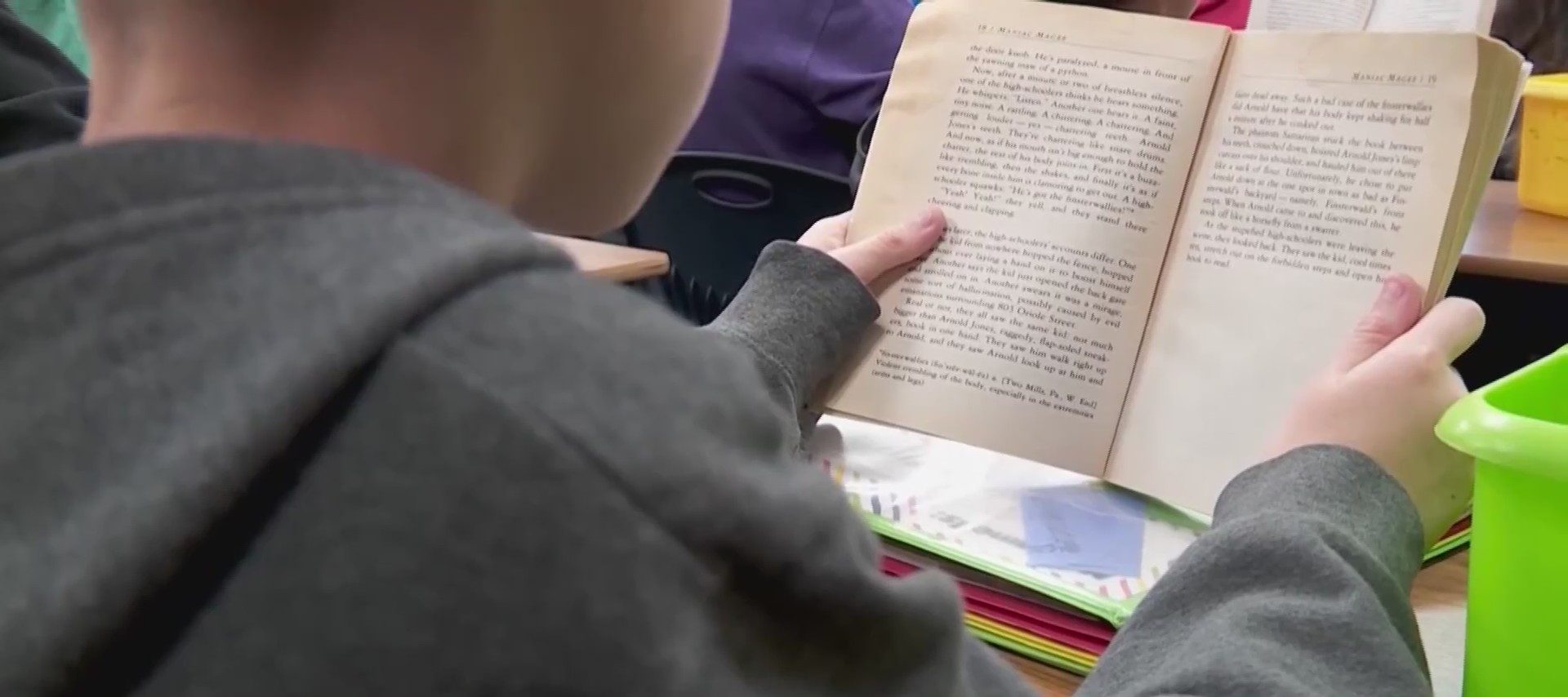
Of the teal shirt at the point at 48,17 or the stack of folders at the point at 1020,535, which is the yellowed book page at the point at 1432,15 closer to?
the stack of folders at the point at 1020,535

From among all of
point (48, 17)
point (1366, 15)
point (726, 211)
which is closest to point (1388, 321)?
point (726, 211)

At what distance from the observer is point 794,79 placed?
5.07 ft

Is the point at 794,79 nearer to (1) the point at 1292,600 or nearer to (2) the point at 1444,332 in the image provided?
(2) the point at 1444,332

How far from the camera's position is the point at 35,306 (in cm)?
25

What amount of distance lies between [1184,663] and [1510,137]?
1253 mm

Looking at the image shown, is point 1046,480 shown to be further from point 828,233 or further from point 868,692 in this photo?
point 868,692

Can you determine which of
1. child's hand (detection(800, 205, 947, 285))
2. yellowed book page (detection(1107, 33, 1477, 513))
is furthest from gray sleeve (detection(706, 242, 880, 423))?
yellowed book page (detection(1107, 33, 1477, 513))

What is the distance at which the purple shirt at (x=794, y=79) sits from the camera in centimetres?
Answer: 155

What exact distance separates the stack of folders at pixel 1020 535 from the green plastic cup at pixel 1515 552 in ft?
→ 0.51

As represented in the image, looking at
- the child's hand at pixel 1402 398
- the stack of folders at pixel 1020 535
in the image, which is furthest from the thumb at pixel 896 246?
the child's hand at pixel 1402 398

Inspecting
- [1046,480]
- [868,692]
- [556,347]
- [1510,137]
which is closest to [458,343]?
[556,347]

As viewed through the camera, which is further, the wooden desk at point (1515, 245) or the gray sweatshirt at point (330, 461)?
the wooden desk at point (1515, 245)

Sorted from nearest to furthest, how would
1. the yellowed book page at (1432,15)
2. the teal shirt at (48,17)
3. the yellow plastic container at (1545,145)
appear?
the yellow plastic container at (1545,145) → the yellowed book page at (1432,15) → the teal shirt at (48,17)

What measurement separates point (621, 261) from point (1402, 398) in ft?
3.05
